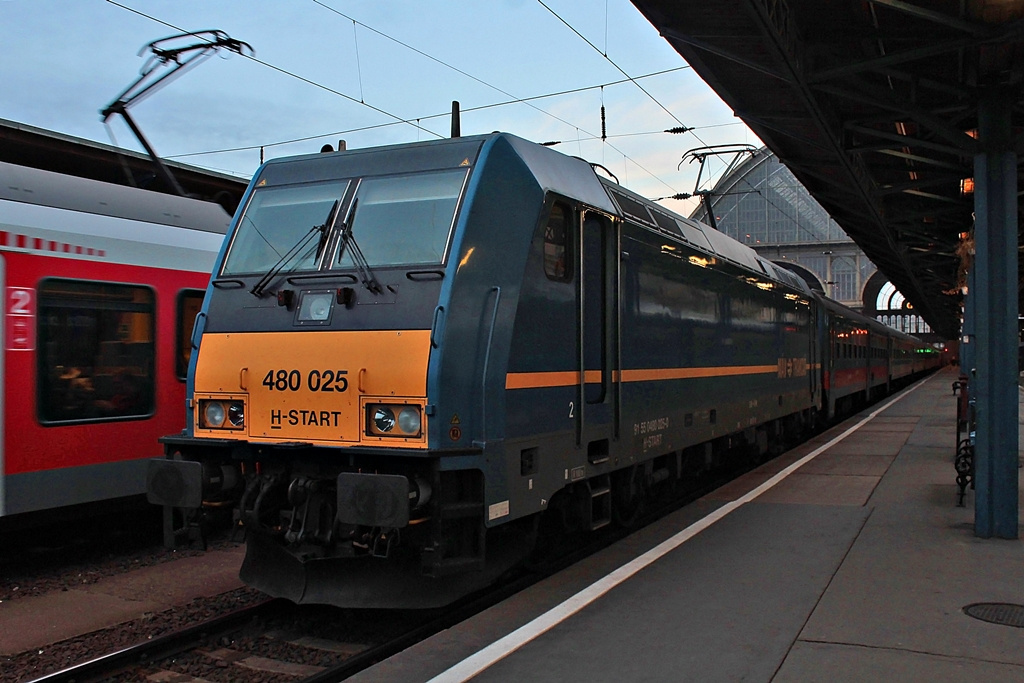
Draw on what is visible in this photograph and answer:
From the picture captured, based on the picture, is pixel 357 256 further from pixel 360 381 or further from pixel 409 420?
pixel 409 420

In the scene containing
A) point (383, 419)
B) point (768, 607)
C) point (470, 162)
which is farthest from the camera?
point (470, 162)

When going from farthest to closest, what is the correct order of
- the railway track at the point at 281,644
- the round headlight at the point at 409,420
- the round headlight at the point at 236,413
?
the round headlight at the point at 236,413, the round headlight at the point at 409,420, the railway track at the point at 281,644

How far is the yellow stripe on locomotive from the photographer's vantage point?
18.0 ft

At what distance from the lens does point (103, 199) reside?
851 cm

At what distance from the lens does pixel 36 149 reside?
1127 centimetres

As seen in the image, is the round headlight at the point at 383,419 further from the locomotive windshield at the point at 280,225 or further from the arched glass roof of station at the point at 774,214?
the arched glass roof of station at the point at 774,214

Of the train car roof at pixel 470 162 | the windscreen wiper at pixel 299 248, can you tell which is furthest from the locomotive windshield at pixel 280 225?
the train car roof at pixel 470 162

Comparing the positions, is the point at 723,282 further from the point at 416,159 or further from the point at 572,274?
the point at 416,159

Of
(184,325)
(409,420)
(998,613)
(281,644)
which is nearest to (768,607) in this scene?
(998,613)

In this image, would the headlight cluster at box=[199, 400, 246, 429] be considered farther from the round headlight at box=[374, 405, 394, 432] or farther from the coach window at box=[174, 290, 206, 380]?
the coach window at box=[174, 290, 206, 380]

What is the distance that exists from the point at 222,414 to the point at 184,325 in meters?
3.17

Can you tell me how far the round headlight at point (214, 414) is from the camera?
6152 mm

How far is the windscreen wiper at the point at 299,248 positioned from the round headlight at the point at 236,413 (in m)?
0.80

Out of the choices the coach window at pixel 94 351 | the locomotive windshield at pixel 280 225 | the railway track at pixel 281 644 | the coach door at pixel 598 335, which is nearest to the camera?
the railway track at pixel 281 644
